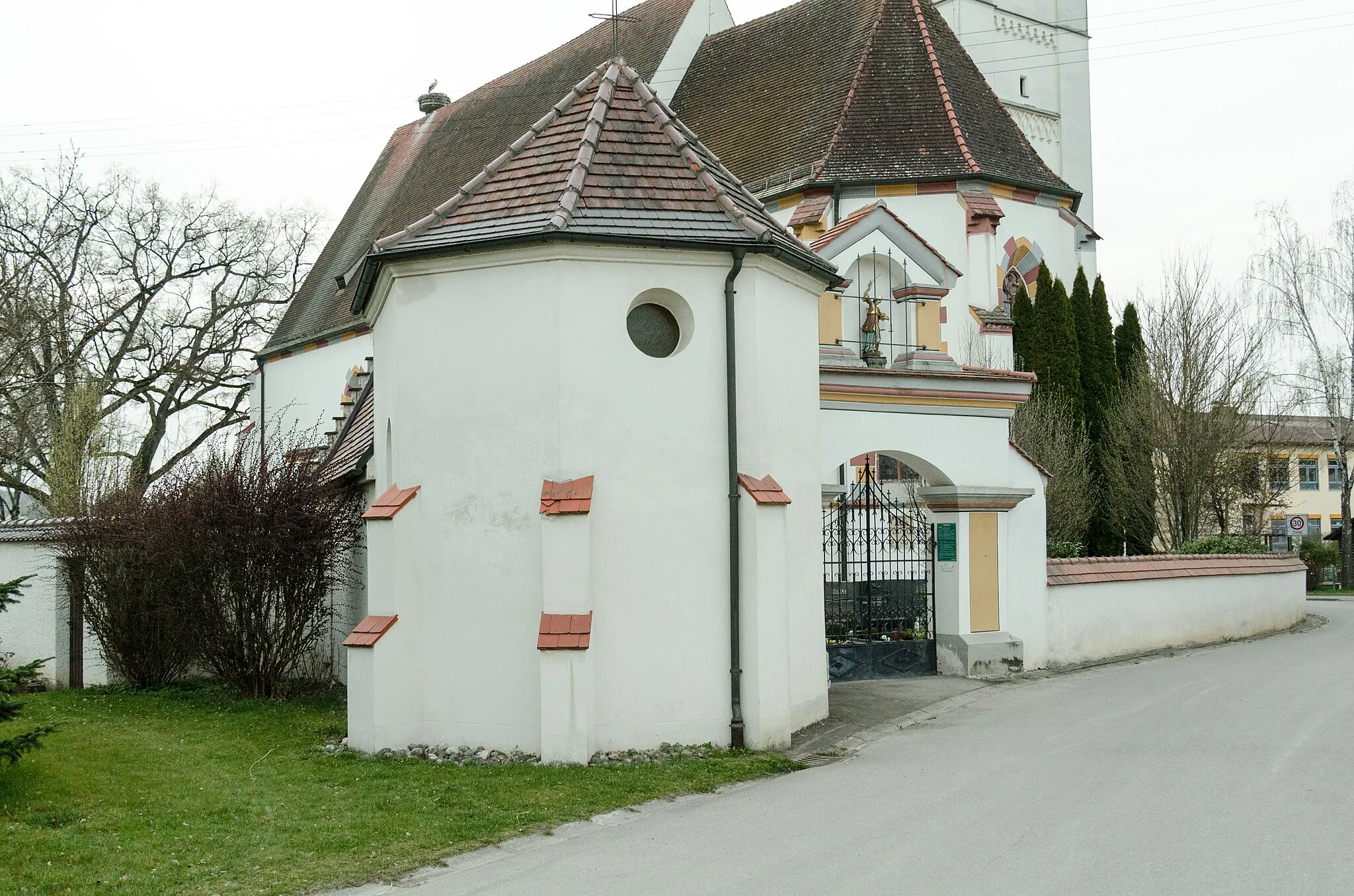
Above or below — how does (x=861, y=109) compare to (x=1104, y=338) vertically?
above

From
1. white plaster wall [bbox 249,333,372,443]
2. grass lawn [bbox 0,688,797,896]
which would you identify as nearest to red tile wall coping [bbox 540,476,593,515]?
grass lawn [bbox 0,688,797,896]

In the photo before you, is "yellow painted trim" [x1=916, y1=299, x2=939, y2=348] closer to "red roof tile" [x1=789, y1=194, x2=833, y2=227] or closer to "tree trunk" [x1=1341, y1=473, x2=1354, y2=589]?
"red roof tile" [x1=789, y1=194, x2=833, y2=227]

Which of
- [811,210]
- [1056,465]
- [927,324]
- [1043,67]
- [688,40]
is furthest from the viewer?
[1043,67]

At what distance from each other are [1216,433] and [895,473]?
28.8ft

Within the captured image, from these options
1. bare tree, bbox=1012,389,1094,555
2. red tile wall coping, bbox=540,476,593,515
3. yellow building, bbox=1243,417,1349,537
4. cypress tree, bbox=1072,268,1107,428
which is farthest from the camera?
yellow building, bbox=1243,417,1349,537

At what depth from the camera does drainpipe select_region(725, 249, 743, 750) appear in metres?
11.5

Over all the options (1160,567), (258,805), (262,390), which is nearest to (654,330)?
(258,805)

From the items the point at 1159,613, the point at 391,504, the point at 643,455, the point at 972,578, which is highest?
the point at 643,455

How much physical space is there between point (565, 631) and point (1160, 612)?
38.8 ft

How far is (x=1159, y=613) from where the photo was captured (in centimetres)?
1947

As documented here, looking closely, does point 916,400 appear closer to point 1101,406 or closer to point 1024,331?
point 1024,331

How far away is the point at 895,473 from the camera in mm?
25984

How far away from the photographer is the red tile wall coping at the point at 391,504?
11.8 meters

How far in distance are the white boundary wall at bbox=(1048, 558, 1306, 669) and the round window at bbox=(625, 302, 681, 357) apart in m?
7.61
